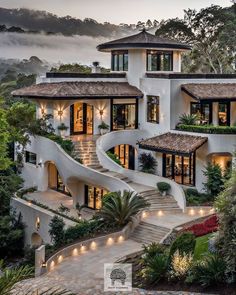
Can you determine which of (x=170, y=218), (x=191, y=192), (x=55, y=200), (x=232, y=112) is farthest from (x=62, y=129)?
(x=232, y=112)

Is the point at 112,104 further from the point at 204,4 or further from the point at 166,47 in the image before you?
the point at 204,4

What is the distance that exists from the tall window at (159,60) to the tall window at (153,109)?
346cm

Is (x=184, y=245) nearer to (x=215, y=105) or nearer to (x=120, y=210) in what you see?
(x=120, y=210)

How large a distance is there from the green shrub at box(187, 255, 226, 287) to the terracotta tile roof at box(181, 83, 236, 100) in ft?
55.6

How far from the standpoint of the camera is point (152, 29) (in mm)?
72938

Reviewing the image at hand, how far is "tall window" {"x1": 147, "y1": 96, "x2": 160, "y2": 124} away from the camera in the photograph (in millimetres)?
34500

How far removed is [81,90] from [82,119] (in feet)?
9.27

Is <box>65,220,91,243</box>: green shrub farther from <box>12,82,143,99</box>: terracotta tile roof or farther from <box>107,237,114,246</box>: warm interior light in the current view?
<box>12,82,143,99</box>: terracotta tile roof

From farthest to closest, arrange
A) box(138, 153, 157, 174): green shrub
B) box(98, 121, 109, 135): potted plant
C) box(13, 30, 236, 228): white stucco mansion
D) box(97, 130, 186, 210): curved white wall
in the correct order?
1. box(98, 121, 109, 135): potted plant
2. box(138, 153, 157, 174): green shrub
3. box(13, 30, 236, 228): white stucco mansion
4. box(97, 130, 186, 210): curved white wall

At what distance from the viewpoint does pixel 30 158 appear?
117ft

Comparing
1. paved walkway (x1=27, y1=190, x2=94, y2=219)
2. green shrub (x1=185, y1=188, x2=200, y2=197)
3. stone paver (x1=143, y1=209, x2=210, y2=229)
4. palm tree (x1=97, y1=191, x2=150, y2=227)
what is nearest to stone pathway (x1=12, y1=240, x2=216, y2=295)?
palm tree (x1=97, y1=191, x2=150, y2=227)

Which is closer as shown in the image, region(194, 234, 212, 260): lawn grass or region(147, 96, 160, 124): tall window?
region(194, 234, 212, 260): lawn grass

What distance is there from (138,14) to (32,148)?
45.5 metres

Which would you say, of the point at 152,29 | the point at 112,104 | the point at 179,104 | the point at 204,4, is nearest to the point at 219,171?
the point at 179,104
